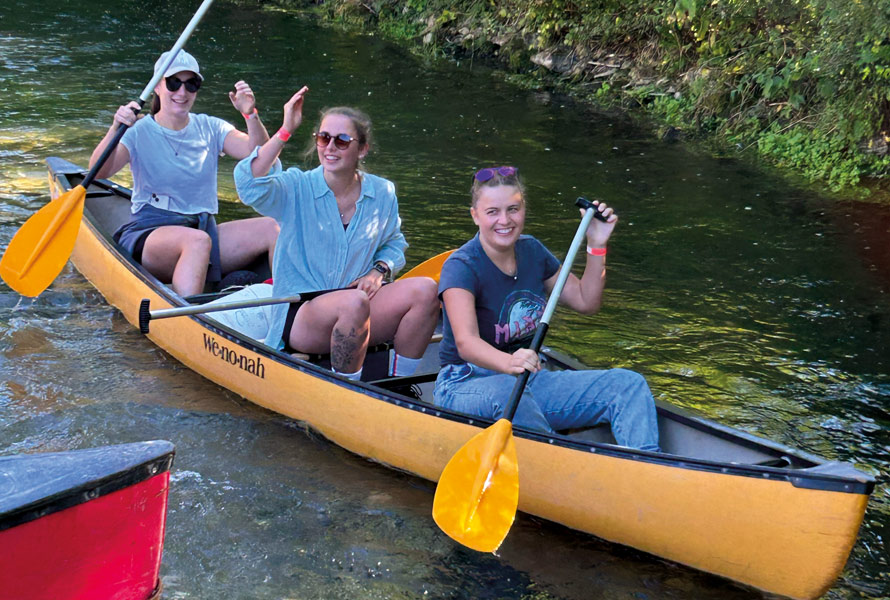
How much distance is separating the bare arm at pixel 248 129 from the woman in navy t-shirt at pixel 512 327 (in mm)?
1261

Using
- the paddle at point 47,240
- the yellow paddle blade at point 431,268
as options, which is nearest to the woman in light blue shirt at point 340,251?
the yellow paddle blade at point 431,268

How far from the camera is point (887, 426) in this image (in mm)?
4852

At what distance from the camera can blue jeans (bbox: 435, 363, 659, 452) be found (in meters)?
3.68

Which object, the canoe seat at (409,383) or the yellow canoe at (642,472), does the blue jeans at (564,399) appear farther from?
the canoe seat at (409,383)

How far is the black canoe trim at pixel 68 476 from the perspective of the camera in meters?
2.42

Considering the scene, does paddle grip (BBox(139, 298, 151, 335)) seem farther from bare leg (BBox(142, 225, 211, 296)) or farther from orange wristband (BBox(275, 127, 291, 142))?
orange wristband (BBox(275, 127, 291, 142))

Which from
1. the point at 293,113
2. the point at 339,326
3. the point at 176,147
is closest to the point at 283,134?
the point at 293,113

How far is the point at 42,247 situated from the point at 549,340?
2771 millimetres

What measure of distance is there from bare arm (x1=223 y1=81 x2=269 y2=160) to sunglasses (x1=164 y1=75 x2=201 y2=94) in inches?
12.6

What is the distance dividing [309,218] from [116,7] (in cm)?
1363

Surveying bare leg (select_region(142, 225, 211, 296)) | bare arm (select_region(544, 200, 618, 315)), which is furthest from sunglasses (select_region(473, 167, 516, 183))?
bare leg (select_region(142, 225, 211, 296))

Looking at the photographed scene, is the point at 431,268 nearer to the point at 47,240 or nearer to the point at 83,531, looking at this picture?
the point at 47,240

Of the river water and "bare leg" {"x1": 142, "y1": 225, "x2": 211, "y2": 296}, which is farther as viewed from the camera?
"bare leg" {"x1": 142, "y1": 225, "x2": 211, "y2": 296}

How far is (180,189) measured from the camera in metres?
5.45
